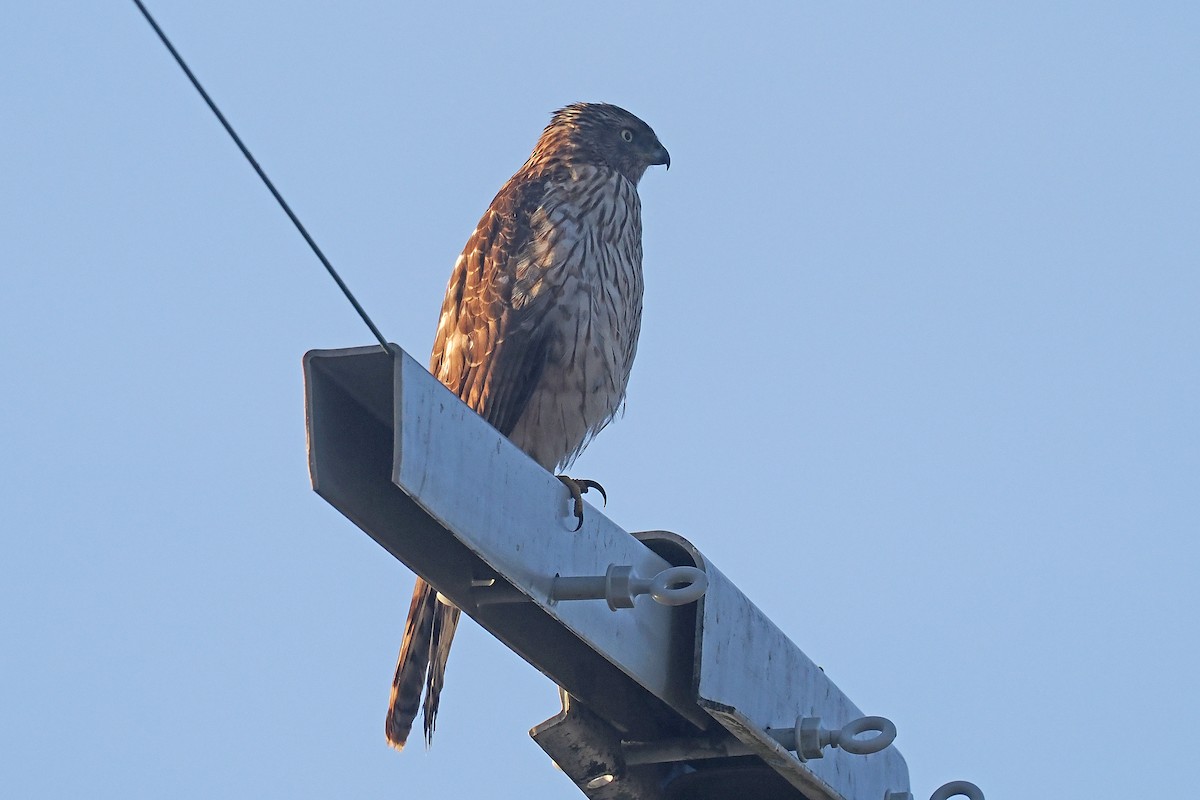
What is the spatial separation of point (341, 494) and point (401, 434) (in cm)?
36

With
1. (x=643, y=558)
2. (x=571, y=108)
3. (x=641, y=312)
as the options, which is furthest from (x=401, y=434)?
(x=571, y=108)

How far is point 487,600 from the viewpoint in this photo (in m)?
3.12

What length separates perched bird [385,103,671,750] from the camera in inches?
224

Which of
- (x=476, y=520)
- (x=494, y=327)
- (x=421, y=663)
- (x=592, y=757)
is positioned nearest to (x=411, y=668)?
(x=421, y=663)

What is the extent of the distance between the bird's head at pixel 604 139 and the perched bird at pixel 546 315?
439 mm

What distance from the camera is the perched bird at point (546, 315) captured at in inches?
224

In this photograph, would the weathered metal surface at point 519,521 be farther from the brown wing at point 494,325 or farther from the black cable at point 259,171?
the brown wing at point 494,325

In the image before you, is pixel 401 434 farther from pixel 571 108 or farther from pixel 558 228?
pixel 571 108

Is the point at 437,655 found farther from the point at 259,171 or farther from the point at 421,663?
the point at 259,171

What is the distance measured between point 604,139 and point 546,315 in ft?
4.80

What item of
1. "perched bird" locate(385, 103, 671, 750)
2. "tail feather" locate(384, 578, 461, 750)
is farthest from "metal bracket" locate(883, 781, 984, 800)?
"perched bird" locate(385, 103, 671, 750)

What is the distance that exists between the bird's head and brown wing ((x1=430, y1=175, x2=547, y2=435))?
2.03 feet

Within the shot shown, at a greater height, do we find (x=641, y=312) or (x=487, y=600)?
(x=641, y=312)

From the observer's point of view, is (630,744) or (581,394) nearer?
(630,744)
